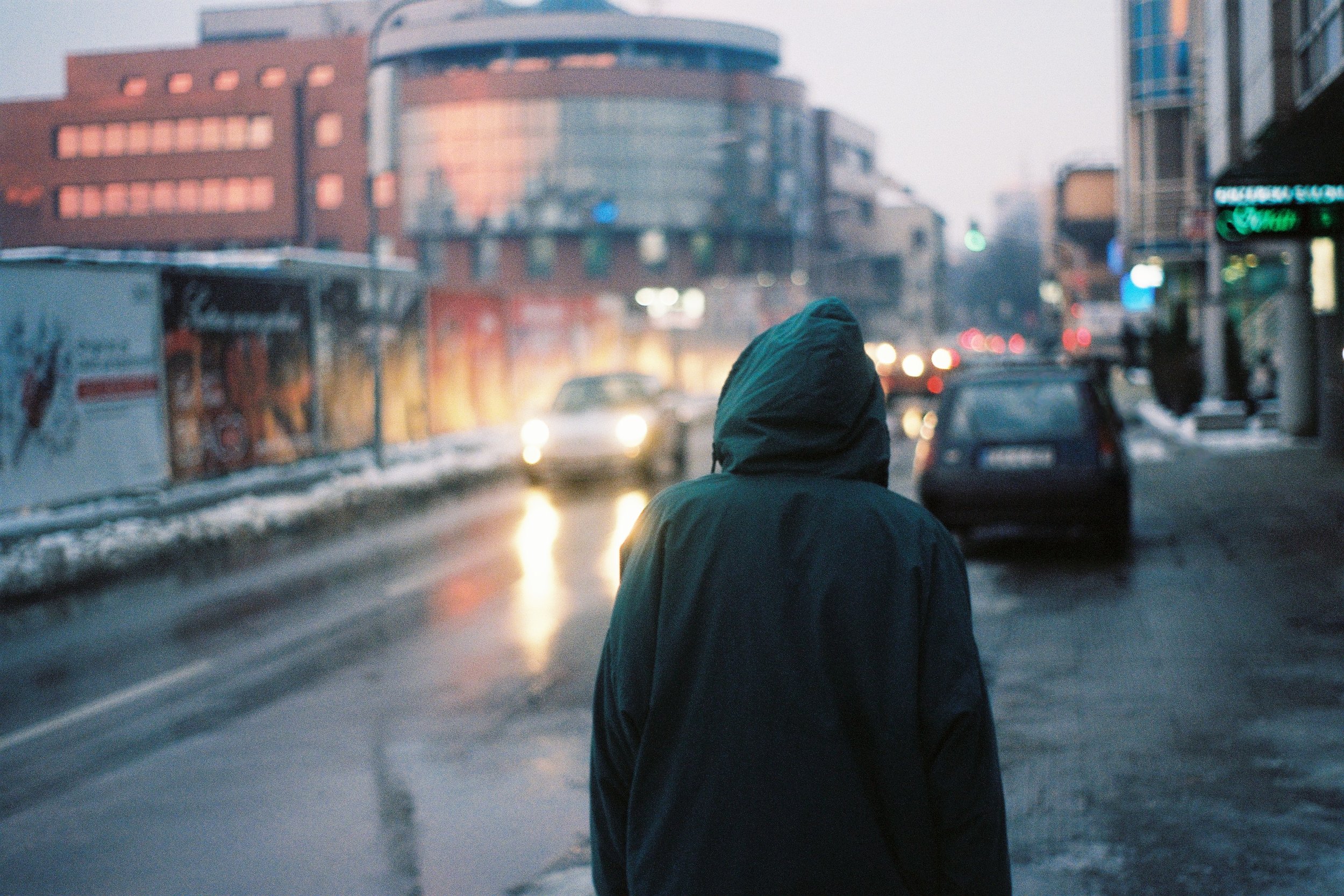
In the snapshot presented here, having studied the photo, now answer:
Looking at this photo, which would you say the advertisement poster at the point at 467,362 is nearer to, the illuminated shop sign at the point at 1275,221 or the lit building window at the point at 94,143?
the illuminated shop sign at the point at 1275,221

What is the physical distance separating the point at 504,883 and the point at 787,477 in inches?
116

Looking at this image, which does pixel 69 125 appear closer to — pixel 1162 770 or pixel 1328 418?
pixel 1328 418

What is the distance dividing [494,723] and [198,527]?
9.11m

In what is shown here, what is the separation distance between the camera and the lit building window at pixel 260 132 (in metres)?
85.1

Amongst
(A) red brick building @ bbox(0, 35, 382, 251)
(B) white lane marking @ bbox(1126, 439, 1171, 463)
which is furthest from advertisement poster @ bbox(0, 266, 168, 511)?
(A) red brick building @ bbox(0, 35, 382, 251)

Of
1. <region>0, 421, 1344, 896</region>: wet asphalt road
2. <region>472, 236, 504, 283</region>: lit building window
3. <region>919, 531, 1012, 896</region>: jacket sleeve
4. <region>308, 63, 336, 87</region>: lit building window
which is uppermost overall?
<region>308, 63, 336, 87</region>: lit building window

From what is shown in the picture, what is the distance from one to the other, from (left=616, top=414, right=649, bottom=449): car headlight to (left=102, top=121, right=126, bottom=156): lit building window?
241 ft

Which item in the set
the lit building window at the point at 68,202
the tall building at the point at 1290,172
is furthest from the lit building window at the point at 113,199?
the tall building at the point at 1290,172

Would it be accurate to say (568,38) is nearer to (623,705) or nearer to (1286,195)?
(1286,195)

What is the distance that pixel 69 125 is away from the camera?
8675cm

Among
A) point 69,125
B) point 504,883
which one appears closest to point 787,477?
point 504,883

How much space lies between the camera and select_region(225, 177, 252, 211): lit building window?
85.4 metres

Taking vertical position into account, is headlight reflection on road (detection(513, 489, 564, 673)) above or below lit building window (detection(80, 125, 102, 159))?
below

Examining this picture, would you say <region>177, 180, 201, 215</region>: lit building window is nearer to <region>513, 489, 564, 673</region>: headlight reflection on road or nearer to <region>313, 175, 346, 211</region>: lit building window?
<region>313, 175, 346, 211</region>: lit building window
